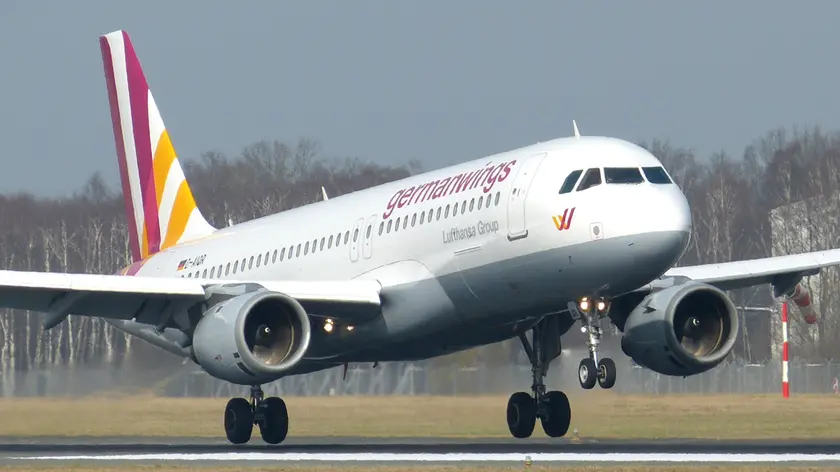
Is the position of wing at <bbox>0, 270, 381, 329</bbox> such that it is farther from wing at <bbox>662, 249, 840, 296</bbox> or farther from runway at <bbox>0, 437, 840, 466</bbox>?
wing at <bbox>662, 249, 840, 296</bbox>

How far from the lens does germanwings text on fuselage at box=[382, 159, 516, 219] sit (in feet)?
96.4

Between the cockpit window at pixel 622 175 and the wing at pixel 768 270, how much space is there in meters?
4.86

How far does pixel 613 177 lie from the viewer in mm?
27719

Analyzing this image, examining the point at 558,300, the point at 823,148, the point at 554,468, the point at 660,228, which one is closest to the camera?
the point at 554,468

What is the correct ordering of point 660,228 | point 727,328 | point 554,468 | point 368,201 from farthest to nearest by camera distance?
point 368,201 < point 727,328 < point 660,228 < point 554,468

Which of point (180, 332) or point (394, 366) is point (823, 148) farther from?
point (180, 332)

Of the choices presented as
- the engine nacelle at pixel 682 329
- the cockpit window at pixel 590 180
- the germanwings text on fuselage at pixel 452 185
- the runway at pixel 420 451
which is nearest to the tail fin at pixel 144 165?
the runway at pixel 420 451

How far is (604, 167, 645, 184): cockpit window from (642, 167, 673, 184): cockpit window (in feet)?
0.51

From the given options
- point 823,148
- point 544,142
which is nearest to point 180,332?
point 544,142

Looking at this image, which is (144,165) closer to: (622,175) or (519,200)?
(519,200)

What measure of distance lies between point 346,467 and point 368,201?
393 inches

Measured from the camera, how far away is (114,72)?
141ft

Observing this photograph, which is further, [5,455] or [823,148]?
[823,148]

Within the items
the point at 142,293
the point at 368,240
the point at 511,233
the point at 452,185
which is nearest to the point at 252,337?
the point at 142,293
